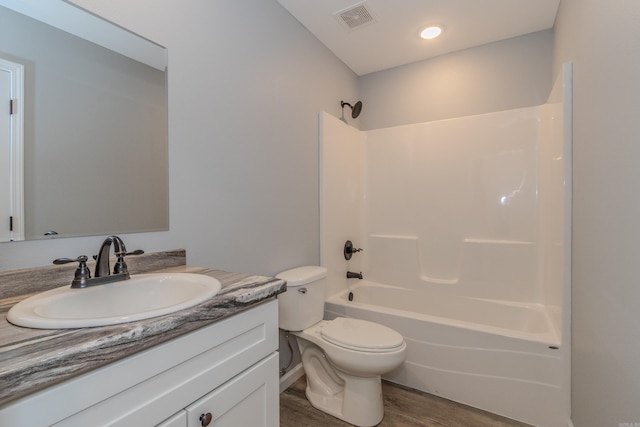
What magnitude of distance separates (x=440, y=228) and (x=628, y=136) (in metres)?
1.62

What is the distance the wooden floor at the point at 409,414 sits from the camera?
5.24 feet

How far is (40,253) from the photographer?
902 millimetres

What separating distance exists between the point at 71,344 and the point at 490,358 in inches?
76.4

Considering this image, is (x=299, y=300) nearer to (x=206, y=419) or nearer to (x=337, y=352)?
(x=337, y=352)

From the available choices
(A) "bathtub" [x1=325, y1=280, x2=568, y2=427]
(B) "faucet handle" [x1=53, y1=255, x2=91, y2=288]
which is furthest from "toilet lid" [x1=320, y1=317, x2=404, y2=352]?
(B) "faucet handle" [x1=53, y1=255, x2=91, y2=288]

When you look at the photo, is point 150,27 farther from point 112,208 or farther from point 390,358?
point 390,358

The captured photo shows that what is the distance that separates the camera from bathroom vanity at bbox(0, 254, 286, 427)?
1.64 feet

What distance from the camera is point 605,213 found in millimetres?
1064

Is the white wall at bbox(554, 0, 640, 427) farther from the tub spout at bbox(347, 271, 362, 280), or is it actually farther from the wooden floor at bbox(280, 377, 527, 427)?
the tub spout at bbox(347, 271, 362, 280)

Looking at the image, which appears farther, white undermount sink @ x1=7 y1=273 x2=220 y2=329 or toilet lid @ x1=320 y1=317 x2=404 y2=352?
toilet lid @ x1=320 y1=317 x2=404 y2=352

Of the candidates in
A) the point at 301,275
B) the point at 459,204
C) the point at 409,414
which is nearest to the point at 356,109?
the point at 459,204

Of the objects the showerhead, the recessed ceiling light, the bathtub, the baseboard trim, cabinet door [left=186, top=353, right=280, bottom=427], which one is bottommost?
the baseboard trim

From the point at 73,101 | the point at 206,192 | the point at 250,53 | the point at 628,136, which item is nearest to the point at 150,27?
the point at 73,101

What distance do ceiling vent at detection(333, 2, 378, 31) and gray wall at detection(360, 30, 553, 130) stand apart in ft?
2.52
